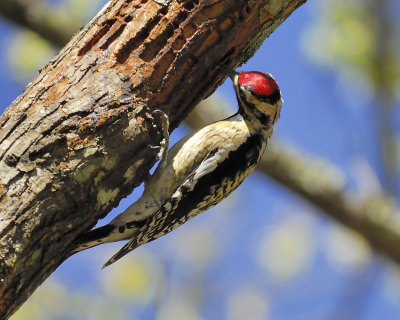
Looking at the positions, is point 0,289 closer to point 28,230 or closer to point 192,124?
point 28,230

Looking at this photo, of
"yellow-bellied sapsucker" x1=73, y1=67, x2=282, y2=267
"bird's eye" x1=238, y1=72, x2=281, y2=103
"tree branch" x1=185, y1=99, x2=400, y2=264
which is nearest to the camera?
"yellow-bellied sapsucker" x1=73, y1=67, x2=282, y2=267

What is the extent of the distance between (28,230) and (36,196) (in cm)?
15

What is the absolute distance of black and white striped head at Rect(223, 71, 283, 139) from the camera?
4105mm

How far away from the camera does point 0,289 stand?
8.93 ft

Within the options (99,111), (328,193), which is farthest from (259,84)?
(328,193)

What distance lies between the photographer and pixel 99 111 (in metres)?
3.06

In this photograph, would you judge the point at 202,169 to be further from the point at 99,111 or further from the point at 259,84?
the point at 99,111

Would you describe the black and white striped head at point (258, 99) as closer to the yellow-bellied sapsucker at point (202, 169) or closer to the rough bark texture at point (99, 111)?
the yellow-bellied sapsucker at point (202, 169)

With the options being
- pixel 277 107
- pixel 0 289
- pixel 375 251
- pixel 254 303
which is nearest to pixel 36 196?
pixel 0 289

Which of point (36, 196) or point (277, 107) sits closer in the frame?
point (36, 196)

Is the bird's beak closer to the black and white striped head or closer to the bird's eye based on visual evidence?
the black and white striped head

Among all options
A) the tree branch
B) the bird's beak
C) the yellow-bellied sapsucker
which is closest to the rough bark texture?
the bird's beak

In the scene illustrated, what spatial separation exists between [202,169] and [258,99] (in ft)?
2.04

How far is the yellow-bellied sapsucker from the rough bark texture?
1.41ft
